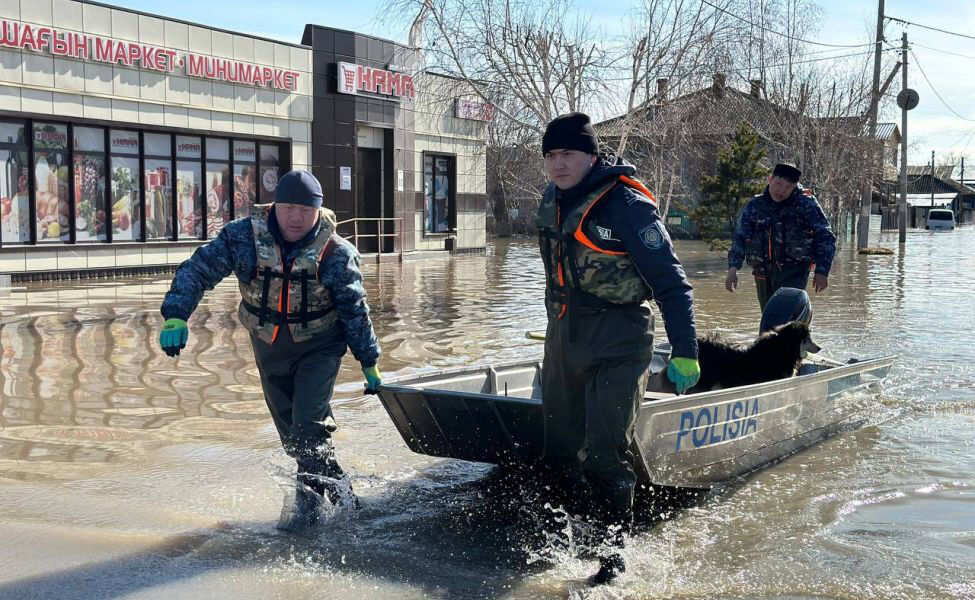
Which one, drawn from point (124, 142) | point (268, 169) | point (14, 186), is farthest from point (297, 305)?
point (268, 169)

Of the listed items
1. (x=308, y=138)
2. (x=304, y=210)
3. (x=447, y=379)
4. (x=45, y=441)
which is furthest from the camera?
(x=308, y=138)

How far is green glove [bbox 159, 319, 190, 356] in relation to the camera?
15.1ft

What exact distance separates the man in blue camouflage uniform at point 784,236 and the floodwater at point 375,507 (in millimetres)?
1233

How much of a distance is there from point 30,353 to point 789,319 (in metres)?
7.47

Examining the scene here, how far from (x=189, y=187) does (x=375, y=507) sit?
58.0 feet

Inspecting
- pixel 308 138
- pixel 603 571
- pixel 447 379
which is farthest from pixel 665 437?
pixel 308 138

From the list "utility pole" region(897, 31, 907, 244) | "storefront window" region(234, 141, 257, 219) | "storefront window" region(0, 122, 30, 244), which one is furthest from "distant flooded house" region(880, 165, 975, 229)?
"storefront window" region(0, 122, 30, 244)

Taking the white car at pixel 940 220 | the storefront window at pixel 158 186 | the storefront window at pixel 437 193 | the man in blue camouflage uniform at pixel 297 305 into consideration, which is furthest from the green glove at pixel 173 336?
the white car at pixel 940 220

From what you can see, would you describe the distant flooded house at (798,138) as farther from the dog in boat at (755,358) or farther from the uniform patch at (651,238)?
the uniform patch at (651,238)

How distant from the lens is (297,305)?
482 centimetres

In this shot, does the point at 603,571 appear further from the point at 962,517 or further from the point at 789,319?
the point at 789,319

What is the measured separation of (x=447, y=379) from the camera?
5.89m

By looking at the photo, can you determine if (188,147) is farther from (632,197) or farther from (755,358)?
(632,197)

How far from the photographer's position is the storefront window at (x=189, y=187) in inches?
830
